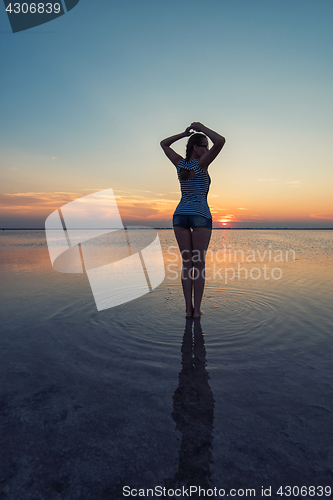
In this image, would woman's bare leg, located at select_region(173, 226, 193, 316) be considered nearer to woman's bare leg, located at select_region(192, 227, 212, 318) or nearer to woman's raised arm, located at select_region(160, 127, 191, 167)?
woman's bare leg, located at select_region(192, 227, 212, 318)

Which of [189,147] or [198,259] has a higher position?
[189,147]

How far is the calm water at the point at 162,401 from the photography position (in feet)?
4.26

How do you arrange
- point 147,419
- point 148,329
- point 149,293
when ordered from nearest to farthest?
point 147,419 < point 148,329 < point 149,293

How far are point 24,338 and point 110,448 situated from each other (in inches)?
76.9

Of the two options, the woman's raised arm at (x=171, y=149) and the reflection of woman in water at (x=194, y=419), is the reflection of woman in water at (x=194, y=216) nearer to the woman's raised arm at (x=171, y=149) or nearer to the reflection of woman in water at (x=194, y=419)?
the woman's raised arm at (x=171, y=149)

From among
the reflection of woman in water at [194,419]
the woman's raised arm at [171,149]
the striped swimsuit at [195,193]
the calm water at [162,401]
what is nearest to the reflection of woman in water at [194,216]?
the striped swimsuit at [195,193]

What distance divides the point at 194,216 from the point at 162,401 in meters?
2.32

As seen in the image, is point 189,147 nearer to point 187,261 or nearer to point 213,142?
point 213,142

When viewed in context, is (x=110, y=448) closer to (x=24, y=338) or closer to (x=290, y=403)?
(x=290, y=403)

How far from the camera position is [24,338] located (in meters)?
2.92

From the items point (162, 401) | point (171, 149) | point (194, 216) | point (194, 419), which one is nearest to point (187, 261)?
point (194, 216)

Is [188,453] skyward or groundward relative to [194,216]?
groundward

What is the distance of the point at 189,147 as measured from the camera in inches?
145

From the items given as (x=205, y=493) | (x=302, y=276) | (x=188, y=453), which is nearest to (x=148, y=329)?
(x=188, y=453)
